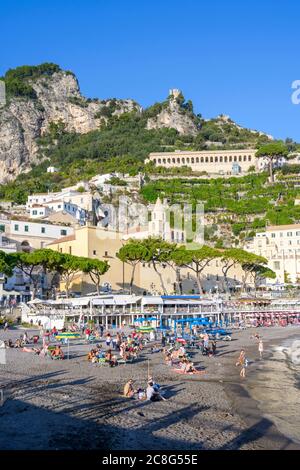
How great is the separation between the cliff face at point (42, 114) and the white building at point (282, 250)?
77.7 m

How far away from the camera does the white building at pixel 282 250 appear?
8556cm

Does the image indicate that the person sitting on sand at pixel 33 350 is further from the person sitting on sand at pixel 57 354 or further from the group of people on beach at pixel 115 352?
the group of people on beach at pixel 115 352

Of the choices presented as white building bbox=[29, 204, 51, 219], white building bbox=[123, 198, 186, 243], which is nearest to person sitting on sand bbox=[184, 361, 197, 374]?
white building bbox=[123, 198, 186, 243]

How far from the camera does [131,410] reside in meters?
16.6

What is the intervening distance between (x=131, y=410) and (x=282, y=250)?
2929 inches

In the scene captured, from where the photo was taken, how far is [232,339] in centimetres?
4275

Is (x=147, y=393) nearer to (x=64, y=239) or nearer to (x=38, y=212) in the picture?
(x=64, y=239)

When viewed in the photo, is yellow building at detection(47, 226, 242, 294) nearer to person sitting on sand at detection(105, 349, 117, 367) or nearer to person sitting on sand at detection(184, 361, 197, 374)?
person sitting on sand at detection(105, 349, 117, 367)

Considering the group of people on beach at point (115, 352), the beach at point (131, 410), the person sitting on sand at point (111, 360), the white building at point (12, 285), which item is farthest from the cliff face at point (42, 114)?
the beach at point (131, 410)

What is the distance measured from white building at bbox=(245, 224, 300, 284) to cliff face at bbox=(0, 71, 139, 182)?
7767cm

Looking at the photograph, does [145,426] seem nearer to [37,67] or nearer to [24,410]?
[24,410]

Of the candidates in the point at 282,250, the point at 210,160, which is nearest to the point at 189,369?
the point at 282,250
